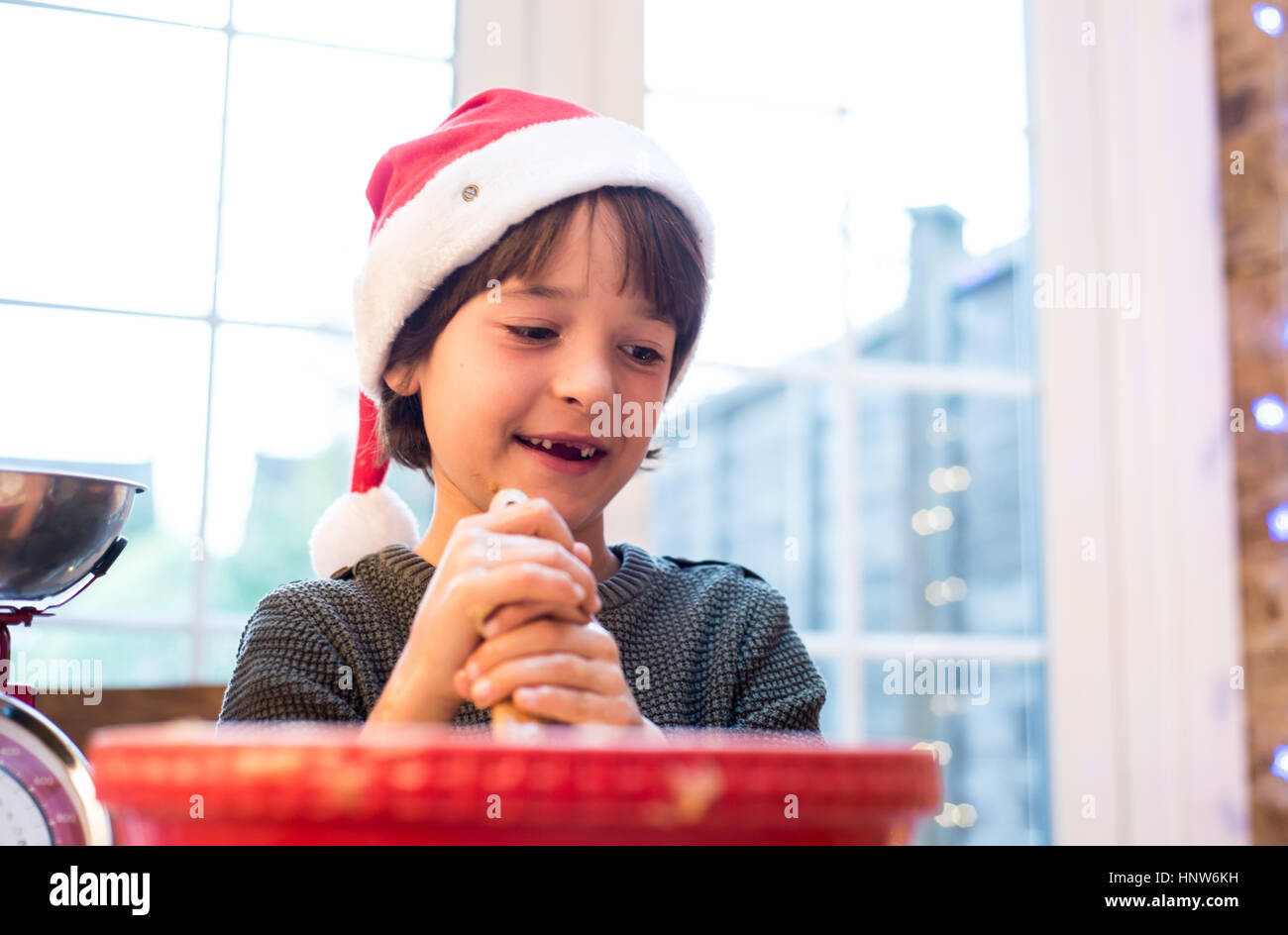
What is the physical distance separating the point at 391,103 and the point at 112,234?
424mm

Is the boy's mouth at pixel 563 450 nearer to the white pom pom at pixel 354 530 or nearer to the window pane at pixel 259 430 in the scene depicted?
the white pom pom at pixel 354 530

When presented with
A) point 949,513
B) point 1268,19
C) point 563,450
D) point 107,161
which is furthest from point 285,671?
point 949,513

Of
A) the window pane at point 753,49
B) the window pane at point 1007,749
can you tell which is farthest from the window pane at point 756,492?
the window pane at point 753,49

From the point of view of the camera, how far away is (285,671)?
88 centimetres

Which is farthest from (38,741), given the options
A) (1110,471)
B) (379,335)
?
(1110,471)

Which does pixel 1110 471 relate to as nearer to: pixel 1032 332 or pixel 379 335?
pixel 1032 332

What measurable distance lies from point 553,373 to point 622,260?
0.39 feet

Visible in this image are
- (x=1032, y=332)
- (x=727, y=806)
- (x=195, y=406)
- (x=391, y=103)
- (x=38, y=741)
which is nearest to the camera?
(x=727, y=806)

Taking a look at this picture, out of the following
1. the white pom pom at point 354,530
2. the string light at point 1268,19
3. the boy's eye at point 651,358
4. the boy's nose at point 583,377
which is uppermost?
the string light at point 1268,19

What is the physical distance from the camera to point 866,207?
75.7 inches

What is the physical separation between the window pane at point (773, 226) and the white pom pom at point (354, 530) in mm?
763

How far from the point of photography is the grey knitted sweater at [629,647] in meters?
0.89

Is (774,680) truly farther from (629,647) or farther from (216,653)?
(216,653)
